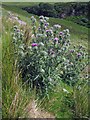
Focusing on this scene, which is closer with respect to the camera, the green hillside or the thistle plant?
the green hillside

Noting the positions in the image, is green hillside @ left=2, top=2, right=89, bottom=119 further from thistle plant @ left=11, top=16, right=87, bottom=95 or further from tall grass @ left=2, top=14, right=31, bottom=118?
thistle plant @ left=11, top=16, right=87, bottom=95

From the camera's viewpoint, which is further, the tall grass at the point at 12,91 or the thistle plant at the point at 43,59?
the thistle plant at the point at 43,59

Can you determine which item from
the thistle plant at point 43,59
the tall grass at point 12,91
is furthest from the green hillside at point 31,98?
the thistle plant at point 43,59

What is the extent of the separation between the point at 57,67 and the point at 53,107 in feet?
2.26

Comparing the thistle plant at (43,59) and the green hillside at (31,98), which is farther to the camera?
the thistle plant at (43,59)

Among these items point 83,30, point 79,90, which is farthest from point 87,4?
point 79,90

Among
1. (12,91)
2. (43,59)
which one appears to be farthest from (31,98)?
(43,59)

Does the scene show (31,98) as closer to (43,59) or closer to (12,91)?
(12,91)

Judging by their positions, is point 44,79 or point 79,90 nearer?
point 44,79

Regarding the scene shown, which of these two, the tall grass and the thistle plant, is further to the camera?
the thistle plant

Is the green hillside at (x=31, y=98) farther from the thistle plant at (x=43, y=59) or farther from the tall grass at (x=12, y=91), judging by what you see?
the thistle plant at (x=43, y=59)

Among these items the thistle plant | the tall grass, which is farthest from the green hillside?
the thistle plant

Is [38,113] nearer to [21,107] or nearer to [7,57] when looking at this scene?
[21,107]

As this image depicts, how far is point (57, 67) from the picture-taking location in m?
6.41
